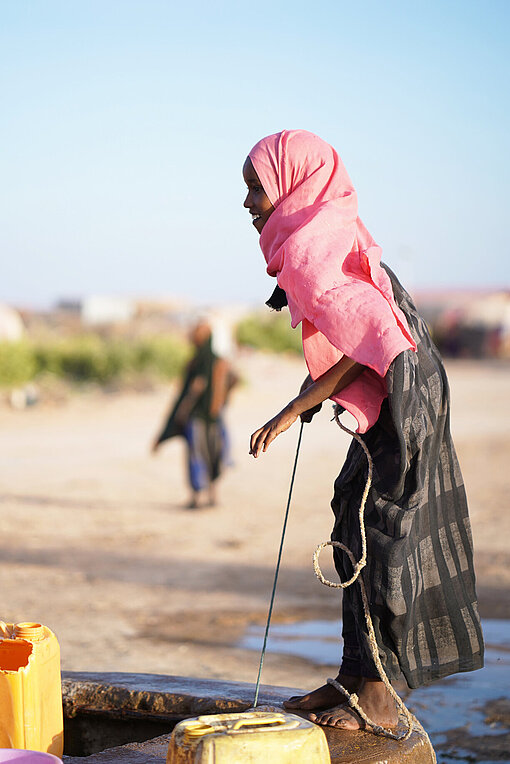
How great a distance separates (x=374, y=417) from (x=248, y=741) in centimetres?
98

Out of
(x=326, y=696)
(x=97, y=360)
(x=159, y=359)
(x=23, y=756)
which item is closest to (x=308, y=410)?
(x=326, y=696)

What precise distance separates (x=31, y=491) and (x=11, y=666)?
8.35 metres

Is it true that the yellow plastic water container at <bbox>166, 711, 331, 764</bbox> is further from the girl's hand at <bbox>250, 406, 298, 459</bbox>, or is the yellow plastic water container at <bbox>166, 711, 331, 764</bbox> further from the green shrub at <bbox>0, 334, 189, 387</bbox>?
the green shrub at <bbox>0, 334, 189, 387</bbox>

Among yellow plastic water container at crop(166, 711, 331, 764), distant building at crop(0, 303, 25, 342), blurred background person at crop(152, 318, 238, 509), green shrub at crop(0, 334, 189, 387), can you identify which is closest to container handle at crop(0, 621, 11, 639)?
yellow plastic water container at crop(166, 711, 331, 764)

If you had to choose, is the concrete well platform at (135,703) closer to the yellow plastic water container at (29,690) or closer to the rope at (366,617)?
the rope at (366,617)

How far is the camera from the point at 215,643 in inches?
220

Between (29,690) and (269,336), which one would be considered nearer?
(29,690)

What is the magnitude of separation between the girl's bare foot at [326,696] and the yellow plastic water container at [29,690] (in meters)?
0.75

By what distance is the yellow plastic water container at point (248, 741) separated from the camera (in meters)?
2.21

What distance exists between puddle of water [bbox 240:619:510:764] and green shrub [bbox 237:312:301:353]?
893 inches

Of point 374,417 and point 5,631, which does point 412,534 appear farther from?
point 5,631

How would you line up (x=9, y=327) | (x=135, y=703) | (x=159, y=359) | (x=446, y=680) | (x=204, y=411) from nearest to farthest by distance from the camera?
(x=135, y=703) < (x=446, y=680) < (x=204, y=411) < (x=159, y=359) < (x=9, y=327)

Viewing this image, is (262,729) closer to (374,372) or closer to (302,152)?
(374,372)

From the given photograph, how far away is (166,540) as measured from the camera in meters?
8.74
